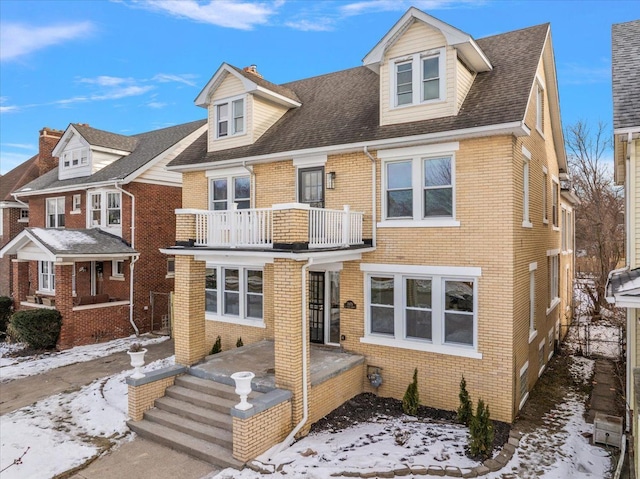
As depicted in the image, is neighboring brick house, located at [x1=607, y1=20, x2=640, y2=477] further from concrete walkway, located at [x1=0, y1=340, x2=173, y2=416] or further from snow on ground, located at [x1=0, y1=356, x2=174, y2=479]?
concrete walkway, located at [x1=0, y1=340, x2=173, y2=416]

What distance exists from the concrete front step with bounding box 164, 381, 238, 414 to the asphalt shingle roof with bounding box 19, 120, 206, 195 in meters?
11.9

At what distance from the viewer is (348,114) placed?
11.9 m

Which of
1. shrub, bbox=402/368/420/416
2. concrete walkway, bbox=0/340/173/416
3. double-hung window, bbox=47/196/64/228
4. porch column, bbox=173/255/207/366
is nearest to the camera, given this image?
shrub, bbox=402/368/420/416

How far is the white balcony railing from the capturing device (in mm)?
9055

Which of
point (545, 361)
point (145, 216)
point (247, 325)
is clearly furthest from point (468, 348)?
point (145, 216)

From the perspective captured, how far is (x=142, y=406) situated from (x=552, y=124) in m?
15.7

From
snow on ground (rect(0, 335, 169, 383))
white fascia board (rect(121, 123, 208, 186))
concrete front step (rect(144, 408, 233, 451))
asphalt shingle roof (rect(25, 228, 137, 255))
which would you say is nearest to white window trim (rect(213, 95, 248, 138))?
white fascia board (rect(121, 123, 208, 186))

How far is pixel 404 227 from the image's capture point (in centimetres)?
998

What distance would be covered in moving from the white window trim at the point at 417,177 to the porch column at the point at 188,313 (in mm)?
5129

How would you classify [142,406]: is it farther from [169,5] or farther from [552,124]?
[552,124]

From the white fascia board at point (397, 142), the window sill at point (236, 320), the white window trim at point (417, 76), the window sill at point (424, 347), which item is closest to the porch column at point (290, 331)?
the window sill at point (424, 347)

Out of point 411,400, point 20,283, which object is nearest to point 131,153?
point 20,283

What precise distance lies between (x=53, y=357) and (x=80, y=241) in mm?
5146

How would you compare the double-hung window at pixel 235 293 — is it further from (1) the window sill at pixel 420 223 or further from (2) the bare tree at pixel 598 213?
(2) the bare tree at pixel 598 213
